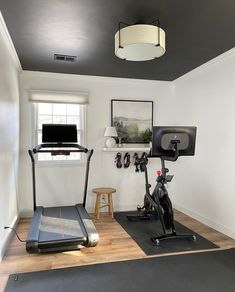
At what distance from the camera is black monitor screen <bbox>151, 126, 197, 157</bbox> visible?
342cm

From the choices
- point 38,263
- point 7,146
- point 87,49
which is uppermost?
point 87,49

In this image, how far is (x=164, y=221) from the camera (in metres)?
3.55

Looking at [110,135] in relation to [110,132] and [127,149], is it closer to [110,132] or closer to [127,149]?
[110,132]

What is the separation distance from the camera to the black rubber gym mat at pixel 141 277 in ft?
7.61

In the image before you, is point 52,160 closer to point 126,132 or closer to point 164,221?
point 126,132

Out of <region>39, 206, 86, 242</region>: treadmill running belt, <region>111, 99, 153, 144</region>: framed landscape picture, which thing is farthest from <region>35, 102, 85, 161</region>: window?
<region>39, 206, 86, 242</region>: treadmill running belt

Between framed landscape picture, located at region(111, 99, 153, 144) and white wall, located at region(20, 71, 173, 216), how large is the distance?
12cm

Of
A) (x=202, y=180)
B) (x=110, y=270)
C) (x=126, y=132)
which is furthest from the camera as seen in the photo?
(x=126, y=132)

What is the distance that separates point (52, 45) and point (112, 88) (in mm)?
1845

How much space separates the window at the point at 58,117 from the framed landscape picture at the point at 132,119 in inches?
25.9

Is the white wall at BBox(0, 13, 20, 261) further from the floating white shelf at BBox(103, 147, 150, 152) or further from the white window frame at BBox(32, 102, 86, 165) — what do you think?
the floating white shelf at BBox(103, 147, 150, 152)

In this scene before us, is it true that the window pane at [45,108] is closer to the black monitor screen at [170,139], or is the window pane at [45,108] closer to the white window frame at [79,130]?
the white window frame at [79,130]

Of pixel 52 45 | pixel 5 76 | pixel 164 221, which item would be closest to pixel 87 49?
pixel 52 45

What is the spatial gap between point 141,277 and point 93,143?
288cm
